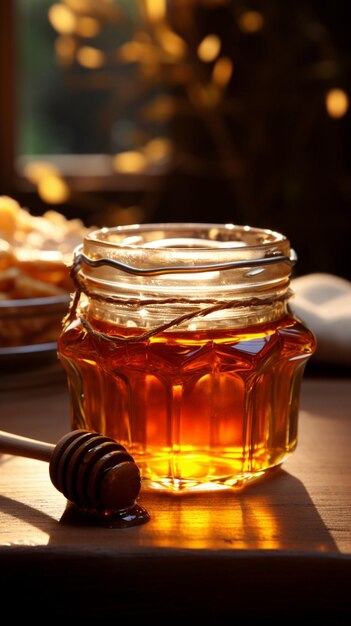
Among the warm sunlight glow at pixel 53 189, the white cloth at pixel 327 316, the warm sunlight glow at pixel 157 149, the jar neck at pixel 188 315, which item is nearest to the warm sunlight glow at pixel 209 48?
the warm sunlight glow at pixel 157 149

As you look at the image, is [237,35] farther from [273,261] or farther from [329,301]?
[273,261]

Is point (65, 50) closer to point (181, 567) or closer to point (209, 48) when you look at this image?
point (209, 48)

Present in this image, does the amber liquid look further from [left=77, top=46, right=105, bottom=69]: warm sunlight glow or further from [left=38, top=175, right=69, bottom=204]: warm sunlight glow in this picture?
[left=77, top=46, right=105, bottom=69]: warm sunlight glow

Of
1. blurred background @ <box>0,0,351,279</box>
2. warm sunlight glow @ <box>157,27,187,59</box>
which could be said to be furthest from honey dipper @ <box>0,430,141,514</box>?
warm sunlight glow @ <box>157,27,187,59</box>

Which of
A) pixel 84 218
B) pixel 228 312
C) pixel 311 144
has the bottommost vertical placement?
pixel 84 218

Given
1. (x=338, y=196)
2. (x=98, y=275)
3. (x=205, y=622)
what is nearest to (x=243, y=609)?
(x=205, y=622)

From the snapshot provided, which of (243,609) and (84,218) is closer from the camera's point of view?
(243,609)
